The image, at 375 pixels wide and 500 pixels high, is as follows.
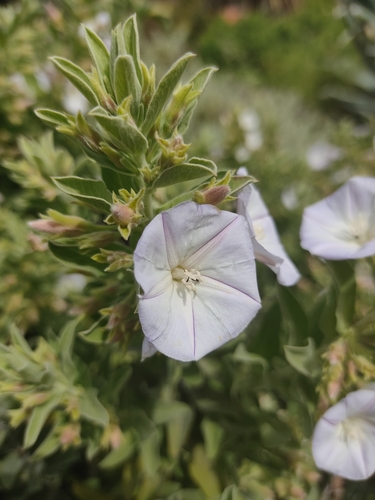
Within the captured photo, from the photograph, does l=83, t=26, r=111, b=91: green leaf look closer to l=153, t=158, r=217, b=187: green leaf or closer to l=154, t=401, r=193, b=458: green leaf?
l=153, t=158, r=217, b=187: green leaf

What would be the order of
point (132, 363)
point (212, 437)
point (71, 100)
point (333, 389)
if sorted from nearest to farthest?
point (333, 389) → point (212, 437) → point (132, 363) → point (71, 100)

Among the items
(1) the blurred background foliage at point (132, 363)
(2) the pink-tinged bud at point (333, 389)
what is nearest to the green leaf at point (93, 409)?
(1) the blurred background foliage at point (132, 363)

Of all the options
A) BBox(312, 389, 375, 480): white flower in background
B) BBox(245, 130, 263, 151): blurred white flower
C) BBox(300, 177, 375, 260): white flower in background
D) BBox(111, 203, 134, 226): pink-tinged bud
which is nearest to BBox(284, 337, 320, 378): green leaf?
BBox(312, 389, 375, 480): white flower in background

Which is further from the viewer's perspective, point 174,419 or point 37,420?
point 174,419

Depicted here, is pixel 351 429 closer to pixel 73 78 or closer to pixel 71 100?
pixel 73 78

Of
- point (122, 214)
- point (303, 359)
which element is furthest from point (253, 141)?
point (122, 214)

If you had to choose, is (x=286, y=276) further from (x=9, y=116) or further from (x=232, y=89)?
(x=232, y=89)

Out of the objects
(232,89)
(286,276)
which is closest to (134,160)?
(286,276)
